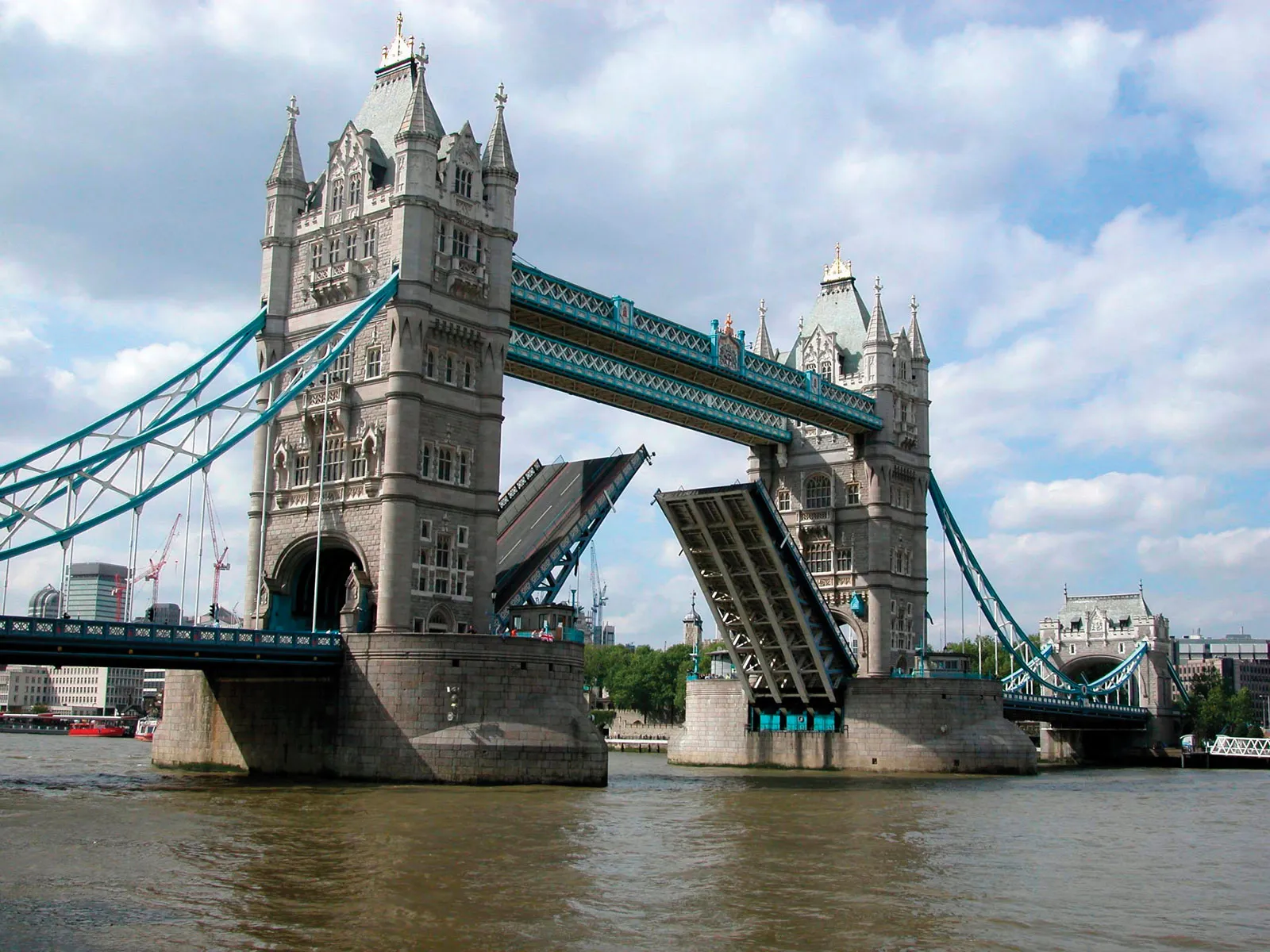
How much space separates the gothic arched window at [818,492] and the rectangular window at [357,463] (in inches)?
1264

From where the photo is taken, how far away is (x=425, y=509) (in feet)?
153

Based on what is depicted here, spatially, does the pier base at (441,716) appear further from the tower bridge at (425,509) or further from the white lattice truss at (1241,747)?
the white lattice truss at (1241,747)

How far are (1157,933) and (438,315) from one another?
3273 centimetres

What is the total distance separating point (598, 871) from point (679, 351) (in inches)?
1432

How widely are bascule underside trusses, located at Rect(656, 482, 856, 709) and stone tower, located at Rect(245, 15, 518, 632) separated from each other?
35.8ft

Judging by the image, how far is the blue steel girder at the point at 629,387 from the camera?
175 ft

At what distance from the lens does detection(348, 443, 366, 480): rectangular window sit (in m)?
47.3

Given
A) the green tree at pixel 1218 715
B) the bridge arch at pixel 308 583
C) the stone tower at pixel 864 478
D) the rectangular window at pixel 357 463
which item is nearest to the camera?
the rectangular window at pixel 357 463

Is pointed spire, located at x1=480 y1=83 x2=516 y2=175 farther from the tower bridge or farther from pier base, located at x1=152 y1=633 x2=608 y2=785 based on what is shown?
pier base, located at x1=152 y1=633 x2=608 y2=785

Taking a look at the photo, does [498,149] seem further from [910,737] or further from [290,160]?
[910,737]

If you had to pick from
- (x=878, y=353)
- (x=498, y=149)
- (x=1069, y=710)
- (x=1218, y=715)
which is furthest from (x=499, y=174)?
(x=1218, y=715)

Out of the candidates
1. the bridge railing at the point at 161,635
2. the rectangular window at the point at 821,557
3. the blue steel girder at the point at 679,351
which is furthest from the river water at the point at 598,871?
the rectangular window at the point at 821,557

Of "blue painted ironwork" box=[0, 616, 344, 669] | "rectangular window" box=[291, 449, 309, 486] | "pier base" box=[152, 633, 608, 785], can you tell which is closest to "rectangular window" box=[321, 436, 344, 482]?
"rectangular window" box=[291, 449, 309, 486]

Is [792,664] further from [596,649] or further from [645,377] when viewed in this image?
[596,649]
